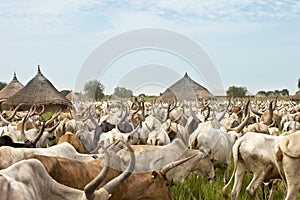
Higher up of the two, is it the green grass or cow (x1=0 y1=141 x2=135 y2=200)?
cow (x1=0 y1=141 x2=135 y2=200)

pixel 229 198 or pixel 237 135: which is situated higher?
pixel 237 135

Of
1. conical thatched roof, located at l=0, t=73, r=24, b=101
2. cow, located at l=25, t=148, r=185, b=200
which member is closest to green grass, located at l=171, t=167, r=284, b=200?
cow, located at l=25, t=148, r=185, b=200

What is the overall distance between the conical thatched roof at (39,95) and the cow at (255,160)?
2047 cm

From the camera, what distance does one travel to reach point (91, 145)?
9789 mm

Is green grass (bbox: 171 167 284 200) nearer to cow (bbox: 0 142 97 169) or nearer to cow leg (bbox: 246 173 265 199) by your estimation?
cow leg (bbox: 246 173 265 199)

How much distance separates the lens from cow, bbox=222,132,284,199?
24.0ft

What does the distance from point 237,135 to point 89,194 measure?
7.31 meters

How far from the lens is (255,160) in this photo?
7.38 metres

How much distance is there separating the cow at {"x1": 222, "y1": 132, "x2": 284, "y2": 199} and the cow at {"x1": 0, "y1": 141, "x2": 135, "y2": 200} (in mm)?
3365

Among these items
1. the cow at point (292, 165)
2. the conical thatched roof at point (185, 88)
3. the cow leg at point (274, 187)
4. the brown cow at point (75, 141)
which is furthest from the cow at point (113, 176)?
the brown cow at point (75, 141)

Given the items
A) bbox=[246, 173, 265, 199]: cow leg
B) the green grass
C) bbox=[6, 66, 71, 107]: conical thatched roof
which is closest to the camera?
bbox=[246, 173, 265, 199]: cow leg

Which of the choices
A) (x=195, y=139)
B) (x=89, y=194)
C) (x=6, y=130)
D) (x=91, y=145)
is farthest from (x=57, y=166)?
(x=6, y=130)

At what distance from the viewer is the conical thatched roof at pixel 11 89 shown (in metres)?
33.0

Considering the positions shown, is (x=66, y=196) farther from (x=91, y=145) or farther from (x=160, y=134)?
(x=160, y=134)
